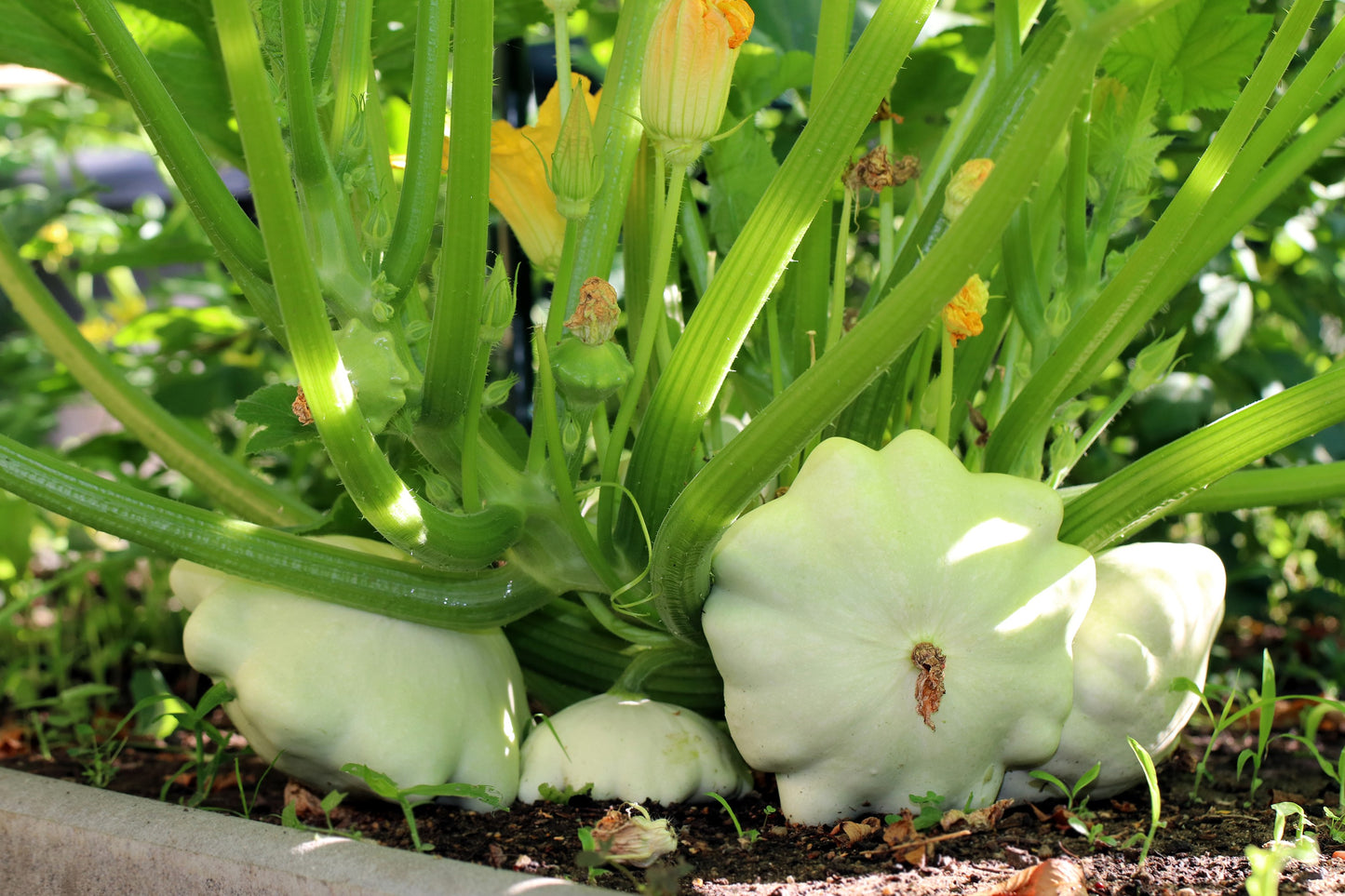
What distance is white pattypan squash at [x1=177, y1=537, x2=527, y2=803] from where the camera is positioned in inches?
35.0

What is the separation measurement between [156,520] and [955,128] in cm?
77

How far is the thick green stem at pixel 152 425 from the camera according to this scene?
109 cm

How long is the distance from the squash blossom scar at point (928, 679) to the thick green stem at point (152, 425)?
594 millimetres

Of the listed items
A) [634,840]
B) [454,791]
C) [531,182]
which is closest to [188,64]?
[531,182]

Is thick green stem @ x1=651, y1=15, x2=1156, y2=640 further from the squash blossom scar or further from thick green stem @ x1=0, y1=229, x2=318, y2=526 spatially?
thick green stem @ x1=0, y1=229, x2=318, y2=526

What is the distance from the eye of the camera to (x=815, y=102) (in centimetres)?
92

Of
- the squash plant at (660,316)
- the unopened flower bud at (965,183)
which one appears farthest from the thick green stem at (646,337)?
the unopened flower bud at (965,183)

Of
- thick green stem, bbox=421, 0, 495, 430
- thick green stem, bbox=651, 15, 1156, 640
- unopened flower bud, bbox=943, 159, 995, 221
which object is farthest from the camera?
unopened flower bud, bbox=943, 159, 995, 221

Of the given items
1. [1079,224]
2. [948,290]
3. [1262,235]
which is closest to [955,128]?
[1079,224]

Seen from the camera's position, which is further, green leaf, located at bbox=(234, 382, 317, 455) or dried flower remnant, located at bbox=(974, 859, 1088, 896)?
green leaf, located at bbox=(234, 382, 317, 455)

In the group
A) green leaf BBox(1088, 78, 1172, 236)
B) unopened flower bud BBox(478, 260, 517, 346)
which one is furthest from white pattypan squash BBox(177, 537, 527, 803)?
green leaf BBox(1088, 78, 1172, 236)

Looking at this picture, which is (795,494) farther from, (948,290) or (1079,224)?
(1079,224)

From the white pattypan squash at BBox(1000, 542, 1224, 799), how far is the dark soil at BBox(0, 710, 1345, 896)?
1.5 inches

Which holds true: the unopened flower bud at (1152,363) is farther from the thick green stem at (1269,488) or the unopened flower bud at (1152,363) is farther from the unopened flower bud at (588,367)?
the unopened flower bud at (588,367)
